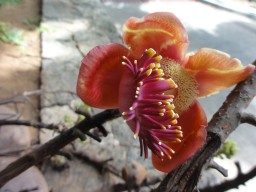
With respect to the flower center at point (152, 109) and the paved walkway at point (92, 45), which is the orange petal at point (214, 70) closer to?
the flower center at point (152, 109)

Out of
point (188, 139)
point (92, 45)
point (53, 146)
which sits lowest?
point (92, 45)

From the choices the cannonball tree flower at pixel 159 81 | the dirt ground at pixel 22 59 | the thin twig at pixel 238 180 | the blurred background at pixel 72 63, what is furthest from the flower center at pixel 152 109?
the dirt ground at pixel 22 59

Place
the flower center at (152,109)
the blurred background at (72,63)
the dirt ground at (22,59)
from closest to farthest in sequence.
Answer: the flower center at (152,109), the blurred background at (72,63), the dirt ground at (22,59)

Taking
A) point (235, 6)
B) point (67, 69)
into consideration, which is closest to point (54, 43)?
point (67, 69)

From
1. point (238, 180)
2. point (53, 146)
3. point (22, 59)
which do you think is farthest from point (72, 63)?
point (238, 180)

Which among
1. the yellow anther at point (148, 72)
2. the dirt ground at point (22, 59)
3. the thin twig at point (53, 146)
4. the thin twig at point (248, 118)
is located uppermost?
the yellow anther at point (148, 72)

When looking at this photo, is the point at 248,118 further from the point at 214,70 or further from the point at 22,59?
the point at 22,59
